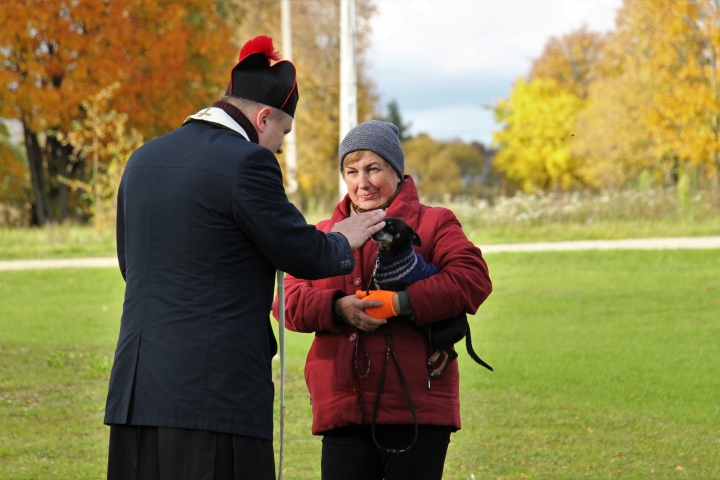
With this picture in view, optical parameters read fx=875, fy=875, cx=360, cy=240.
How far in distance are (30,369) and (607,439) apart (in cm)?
588

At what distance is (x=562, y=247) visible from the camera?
19172 millimetres

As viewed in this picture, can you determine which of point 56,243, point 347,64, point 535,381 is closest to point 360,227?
point 535,381

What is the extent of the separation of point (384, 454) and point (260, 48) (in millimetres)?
1575

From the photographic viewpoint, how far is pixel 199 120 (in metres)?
3.02

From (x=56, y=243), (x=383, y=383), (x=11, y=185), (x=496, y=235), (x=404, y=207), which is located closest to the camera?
(x=383, y=383)

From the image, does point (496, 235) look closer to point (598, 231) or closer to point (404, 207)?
point (598, 231)

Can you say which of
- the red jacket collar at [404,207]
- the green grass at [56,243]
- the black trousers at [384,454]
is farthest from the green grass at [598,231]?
the black trousers at [384,454]

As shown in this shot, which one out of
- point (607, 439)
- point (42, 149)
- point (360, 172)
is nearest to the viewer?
point (360, 172)

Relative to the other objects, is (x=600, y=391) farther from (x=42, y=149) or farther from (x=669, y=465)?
(x=42, y=149)

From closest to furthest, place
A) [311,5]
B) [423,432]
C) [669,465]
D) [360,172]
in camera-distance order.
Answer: [423,432]
[360,172]
[669,465]
[311,5]

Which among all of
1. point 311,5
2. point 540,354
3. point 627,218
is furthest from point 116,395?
point 311,5

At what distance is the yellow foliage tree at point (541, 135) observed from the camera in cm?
5762

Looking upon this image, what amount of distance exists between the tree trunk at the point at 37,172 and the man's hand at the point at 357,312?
1015 inches

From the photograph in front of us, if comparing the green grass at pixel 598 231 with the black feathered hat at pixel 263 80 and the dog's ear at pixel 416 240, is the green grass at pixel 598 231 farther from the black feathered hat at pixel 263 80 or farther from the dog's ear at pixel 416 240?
the black feathered hat at pixel 263 80
